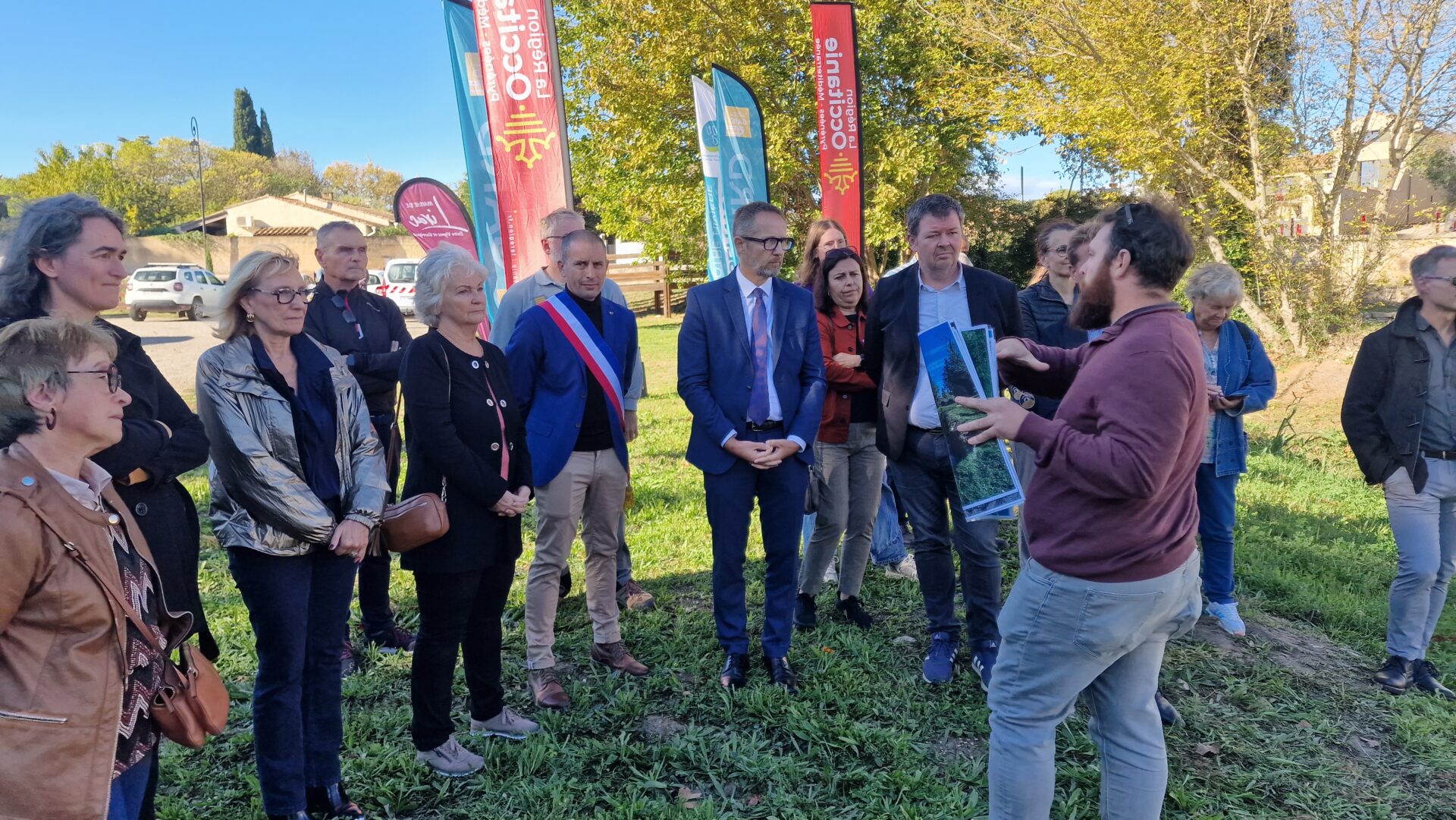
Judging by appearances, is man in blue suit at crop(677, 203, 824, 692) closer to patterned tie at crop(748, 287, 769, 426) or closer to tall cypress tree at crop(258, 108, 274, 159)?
patterned tie at crop(748, 287, 769, 426)

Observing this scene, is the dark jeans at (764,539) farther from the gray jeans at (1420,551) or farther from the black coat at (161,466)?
the gray jeans at (1420,551)

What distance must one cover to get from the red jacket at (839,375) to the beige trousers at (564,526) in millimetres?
1124

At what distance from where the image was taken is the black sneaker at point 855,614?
4.84m

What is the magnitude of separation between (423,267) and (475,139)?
4.67 m

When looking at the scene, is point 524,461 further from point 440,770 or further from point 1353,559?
point 1353,559

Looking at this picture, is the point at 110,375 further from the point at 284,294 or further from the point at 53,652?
the point at 284,294

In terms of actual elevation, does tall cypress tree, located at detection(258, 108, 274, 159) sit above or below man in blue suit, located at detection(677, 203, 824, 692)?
above

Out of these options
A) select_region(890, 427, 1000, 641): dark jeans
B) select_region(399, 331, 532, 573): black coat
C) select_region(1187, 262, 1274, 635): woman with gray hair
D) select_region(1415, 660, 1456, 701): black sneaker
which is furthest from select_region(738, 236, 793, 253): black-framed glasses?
select_region(1415, 660, 1456, 701): black sneaker

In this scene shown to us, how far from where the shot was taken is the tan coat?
71.8 inches

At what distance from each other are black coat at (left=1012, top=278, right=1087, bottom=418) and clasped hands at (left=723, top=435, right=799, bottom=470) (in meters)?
1.31

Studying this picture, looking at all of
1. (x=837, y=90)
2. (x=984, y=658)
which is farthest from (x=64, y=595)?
(x=837, y=90)

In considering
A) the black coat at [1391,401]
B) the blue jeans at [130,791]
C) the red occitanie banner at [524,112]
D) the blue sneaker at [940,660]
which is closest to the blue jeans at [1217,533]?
the black coat at [1391,401]

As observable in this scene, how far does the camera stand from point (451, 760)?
3.35m

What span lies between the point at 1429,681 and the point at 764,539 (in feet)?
10.5
